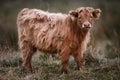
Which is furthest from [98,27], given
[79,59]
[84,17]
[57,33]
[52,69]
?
[84,17]

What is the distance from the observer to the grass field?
1038 cm

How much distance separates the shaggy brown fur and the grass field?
299 mm

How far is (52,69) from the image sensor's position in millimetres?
11164

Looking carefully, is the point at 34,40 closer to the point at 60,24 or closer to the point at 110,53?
the point at 60,24

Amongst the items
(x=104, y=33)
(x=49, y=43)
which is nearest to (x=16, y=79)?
(x=49, y=43)

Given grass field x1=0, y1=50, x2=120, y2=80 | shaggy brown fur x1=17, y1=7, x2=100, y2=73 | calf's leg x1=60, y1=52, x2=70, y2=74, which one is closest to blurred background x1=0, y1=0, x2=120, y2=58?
grass field x1=0, y1=50, x2=120, y2=80

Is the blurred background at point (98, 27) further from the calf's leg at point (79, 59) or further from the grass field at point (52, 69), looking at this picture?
the calf's leg at point (79, 59)

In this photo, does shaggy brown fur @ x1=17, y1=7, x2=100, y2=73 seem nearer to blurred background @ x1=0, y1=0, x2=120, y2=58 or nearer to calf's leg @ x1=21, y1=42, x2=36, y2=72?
calf's leg @ x1=21, y1=42, x2=36, y2=72

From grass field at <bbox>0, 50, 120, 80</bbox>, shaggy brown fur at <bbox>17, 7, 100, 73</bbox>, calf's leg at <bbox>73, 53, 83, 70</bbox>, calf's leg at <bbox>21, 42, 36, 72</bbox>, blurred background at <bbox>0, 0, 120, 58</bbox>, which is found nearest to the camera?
grass field at <bbox>0, 50, 120, 80</bbox>

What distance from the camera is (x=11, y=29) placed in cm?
1777

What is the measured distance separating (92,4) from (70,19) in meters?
5.90

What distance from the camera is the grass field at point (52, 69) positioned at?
34.0 feet

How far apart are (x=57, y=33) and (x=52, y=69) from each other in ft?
2.99

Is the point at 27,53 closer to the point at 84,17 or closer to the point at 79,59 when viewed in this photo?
the point at 79,59
